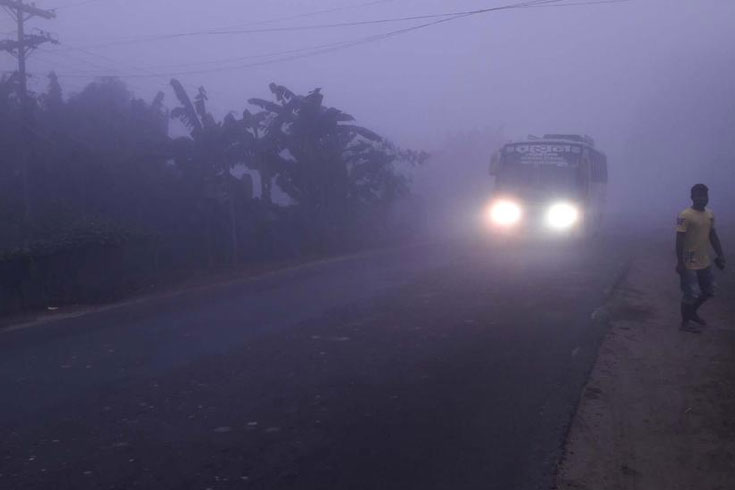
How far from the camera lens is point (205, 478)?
6.36m

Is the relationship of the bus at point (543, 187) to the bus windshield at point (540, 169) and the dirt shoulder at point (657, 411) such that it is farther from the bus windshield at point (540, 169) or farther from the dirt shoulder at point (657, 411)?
the dirt shoulder at point (657, 411)

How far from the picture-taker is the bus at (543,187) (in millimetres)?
Answer: 27875

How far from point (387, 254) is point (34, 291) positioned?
12905 mm

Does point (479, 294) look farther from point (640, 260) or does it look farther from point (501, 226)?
point (501, 226)

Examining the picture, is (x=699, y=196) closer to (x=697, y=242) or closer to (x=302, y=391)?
(x=697, y=242)

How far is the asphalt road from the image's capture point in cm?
660

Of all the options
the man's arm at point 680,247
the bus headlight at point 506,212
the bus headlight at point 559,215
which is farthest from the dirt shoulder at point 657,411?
the bus headlight at point 506,212

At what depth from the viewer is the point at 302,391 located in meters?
8.93

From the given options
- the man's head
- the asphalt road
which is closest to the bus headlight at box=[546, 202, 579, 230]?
the asphalt road

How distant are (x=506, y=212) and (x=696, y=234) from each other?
17420 mm

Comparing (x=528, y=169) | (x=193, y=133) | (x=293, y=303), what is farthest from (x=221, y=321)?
(x=528, y=169)

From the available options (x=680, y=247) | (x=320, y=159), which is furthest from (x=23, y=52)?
(x=680, y=247)

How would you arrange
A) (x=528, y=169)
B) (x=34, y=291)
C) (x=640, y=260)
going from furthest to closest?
(x=528, y=169), (x=640, y=260), (x=34, y=291)

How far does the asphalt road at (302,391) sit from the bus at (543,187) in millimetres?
11496
